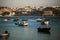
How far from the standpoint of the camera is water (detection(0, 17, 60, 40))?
341 cm

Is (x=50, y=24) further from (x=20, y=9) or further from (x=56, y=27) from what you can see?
(x=20, y=9)

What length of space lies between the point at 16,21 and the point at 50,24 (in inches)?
26.0

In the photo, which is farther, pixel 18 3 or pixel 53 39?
pixel 18 3

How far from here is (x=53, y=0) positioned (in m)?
3.62

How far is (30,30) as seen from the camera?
11.5ft

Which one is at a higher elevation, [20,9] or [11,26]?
[20,9]

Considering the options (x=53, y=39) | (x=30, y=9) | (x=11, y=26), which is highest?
(x=30, y=9)

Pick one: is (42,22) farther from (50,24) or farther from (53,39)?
(53,39)

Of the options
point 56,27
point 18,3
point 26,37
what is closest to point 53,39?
point 56,27

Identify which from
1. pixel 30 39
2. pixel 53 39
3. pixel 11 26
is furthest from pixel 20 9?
pixel 53 39

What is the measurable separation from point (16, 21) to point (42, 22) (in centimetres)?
50

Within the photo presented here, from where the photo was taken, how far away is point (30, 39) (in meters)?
3.38

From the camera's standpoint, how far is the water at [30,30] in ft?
11.2

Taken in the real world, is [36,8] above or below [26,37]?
above
